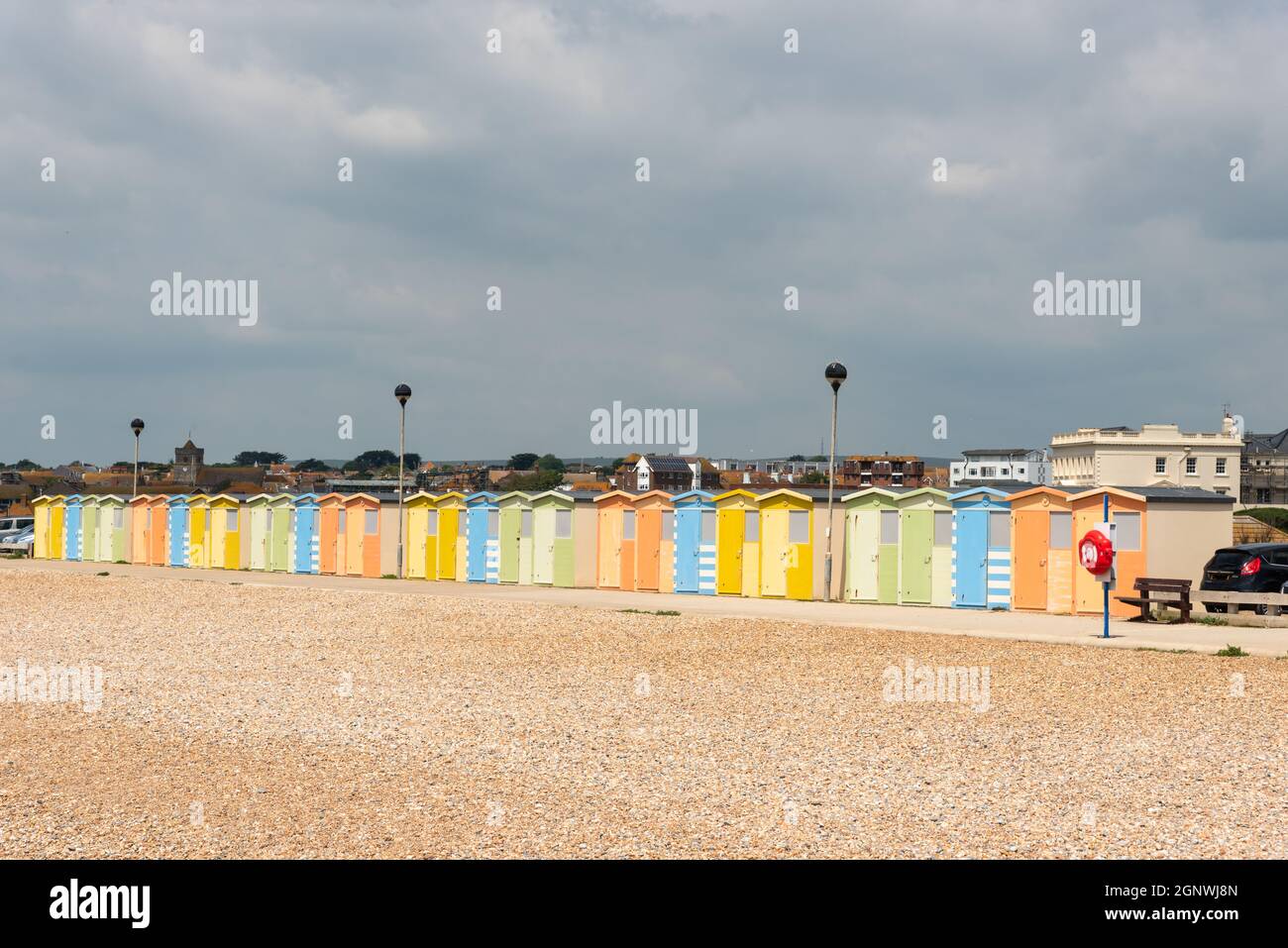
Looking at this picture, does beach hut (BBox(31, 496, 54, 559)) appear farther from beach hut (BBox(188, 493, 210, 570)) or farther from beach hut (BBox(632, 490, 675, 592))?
beach hut (BBox(632, 490, 675, 592))

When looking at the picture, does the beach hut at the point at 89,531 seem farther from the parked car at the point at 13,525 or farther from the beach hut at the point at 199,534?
the parked car at the point at 13,525

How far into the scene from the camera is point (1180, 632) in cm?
1856

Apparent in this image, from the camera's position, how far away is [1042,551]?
883 inches

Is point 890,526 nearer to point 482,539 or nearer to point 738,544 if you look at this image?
point 738,544

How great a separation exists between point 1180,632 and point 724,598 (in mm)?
9630

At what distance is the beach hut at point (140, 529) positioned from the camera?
4091 centimetres

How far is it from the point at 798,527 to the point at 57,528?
31.3 meters

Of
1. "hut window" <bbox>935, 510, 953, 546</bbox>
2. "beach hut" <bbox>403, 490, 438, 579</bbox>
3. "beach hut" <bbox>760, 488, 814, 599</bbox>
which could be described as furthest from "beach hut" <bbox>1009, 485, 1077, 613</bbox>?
"beach hut" <bbox>403, 490, 438, 579</bbox>

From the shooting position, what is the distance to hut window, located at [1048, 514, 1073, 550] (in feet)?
72.8

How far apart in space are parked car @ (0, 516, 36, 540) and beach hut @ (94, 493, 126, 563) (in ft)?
44.2

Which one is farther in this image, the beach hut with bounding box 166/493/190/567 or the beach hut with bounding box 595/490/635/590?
the beach hut with bounding box 166/493/190/567

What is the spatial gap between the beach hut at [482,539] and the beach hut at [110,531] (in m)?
17.4
